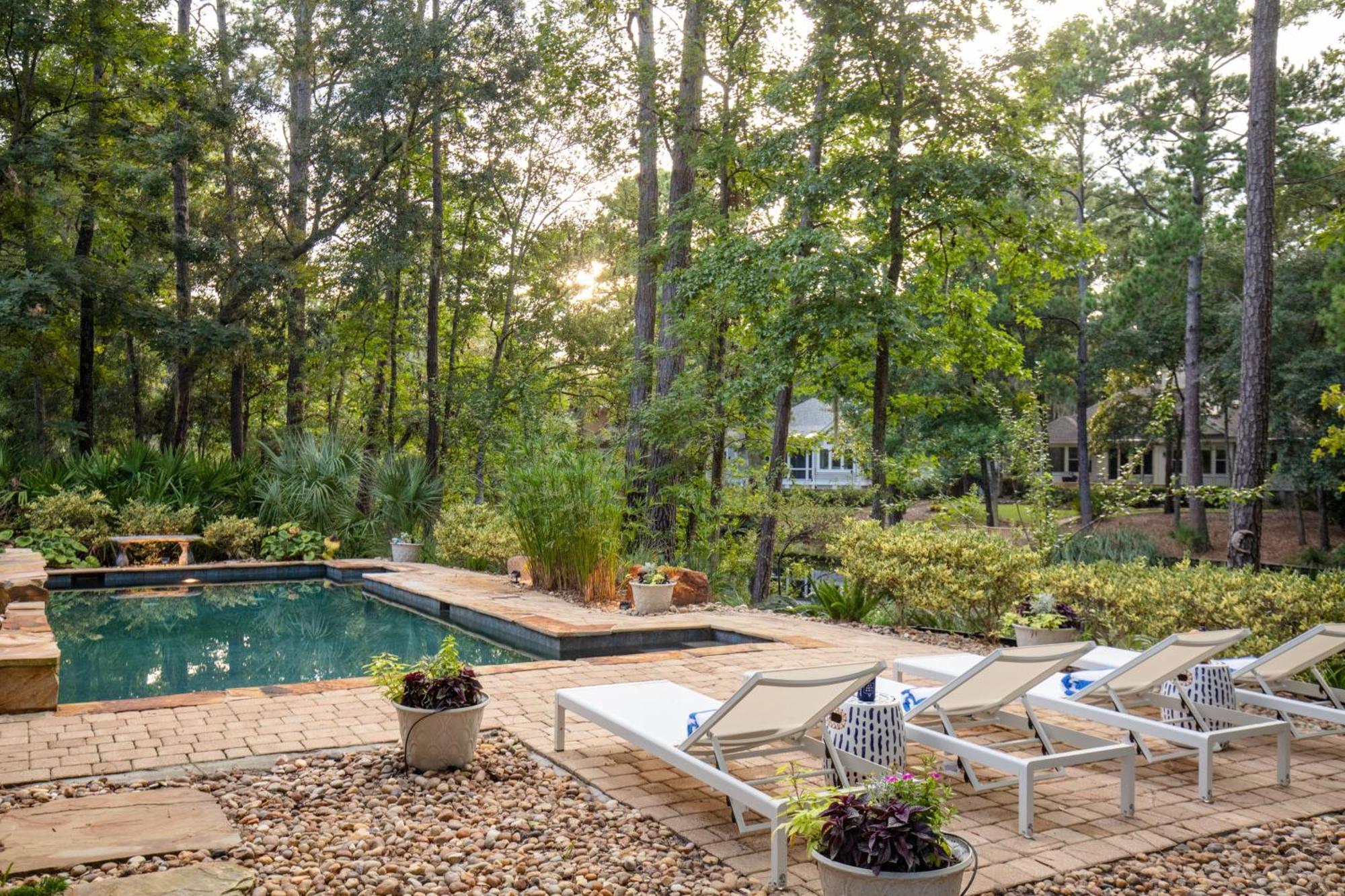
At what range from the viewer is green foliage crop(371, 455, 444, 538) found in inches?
595

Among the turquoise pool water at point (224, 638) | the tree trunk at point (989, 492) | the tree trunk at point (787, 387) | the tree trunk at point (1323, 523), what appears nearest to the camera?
the turquoise pool water at point (224, 638)

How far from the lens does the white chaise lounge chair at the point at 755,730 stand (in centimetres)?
350

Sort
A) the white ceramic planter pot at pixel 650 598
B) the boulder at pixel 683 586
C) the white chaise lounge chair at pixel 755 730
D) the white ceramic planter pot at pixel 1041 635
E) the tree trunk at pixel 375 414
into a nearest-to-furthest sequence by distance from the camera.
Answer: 1. the white chaise lounge chair at pixel 755 730
2. the white ceramic planter pot at pixel 1041 635
3. the white ceramic planter pot at pixel 650 598
4. the boulder at pixel 683 586
5. the tree trunk at pixel 375 414

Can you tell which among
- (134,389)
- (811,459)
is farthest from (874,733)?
(811,459)

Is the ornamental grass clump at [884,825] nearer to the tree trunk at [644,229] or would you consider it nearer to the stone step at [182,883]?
the stone step at [182,883]

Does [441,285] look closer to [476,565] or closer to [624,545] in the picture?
[476,565]

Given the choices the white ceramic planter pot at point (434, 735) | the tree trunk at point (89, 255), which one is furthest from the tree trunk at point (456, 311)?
the white ceramic planter pot at point (434, 735)

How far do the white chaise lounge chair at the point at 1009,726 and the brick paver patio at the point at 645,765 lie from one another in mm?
150

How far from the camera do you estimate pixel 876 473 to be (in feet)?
38.4

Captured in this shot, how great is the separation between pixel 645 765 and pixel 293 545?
36.0 ft

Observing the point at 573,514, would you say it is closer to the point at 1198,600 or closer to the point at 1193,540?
the point at 1198,600

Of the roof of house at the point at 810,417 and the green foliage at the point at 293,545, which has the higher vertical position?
the roof of house at the point at 810,417

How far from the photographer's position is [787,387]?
12.2 metres

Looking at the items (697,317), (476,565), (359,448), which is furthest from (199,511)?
(697,317)
